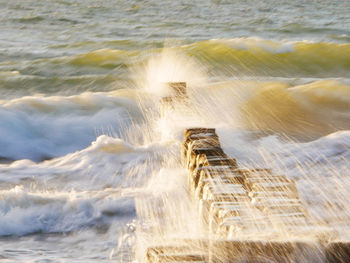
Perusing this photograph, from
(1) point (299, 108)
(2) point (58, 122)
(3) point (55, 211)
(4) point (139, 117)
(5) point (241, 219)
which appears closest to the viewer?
(5) point (241, 219)

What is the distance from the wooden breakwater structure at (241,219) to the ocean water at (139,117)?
0.23 m

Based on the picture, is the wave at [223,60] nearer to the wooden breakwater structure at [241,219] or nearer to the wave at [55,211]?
the wave at [55,211]

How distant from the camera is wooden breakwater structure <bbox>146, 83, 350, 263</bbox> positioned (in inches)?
77.9

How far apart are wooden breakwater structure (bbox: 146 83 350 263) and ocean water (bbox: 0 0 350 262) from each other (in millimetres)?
231

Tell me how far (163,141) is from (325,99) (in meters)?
3.95

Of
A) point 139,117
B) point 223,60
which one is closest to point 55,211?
point 139,117

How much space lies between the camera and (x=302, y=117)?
25.5 feet

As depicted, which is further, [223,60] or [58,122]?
[223,60]

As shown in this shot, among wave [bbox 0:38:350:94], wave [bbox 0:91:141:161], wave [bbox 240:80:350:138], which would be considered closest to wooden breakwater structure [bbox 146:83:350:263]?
wave [bbox 0:91:141:161]

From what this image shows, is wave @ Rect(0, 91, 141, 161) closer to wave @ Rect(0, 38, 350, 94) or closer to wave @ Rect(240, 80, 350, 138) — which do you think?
wave @ Rect(240, 80, 350, 138)

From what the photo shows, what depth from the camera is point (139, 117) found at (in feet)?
25.3

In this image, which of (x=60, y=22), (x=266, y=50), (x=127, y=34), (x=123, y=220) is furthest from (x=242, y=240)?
(x=60, y=22)

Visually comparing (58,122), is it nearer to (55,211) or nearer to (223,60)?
(55,211)

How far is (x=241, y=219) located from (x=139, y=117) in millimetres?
5299
